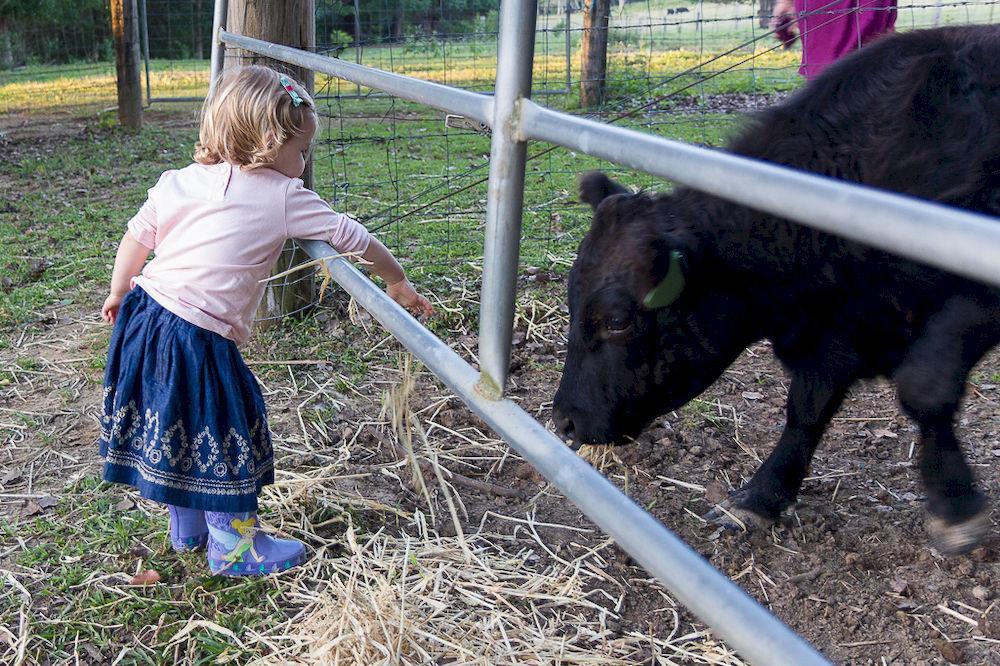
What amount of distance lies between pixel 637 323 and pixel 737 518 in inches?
35.0

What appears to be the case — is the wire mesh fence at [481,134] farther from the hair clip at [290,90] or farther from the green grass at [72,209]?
the green grass at [72,209]

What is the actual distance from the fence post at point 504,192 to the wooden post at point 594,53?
1007 cm

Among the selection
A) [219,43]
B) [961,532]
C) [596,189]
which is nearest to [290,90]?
[596,189]

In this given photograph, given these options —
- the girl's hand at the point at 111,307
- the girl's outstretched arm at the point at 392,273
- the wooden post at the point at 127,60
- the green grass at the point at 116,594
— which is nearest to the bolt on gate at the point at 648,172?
the girl's outstretched arm at the point at 392,273

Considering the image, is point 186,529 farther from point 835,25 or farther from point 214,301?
point 835,25

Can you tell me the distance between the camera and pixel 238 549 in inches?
116

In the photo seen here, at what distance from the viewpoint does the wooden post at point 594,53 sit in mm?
12055

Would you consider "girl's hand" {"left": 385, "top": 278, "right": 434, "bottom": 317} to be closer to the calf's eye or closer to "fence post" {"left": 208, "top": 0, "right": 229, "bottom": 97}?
the calf's eye

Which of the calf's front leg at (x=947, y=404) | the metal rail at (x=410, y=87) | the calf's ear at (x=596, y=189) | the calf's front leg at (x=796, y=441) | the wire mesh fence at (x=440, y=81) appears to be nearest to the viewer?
the metal rail at (x=410, y=87)

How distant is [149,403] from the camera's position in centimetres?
289

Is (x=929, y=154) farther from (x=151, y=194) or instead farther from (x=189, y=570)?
(x=189, y=570)

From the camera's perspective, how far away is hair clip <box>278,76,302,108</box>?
2.91 metres

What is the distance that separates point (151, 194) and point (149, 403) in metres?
0.64

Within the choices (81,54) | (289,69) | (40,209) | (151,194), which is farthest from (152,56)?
(151,194)
